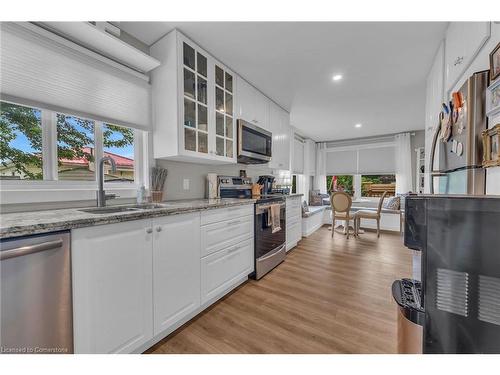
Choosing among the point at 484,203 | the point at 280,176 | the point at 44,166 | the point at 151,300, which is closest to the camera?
the point at 484,203

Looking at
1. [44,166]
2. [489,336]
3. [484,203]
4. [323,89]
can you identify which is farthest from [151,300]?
[323,89]

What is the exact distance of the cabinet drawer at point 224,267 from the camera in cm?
171

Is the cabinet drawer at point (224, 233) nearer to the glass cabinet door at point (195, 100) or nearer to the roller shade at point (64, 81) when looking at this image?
the glass cabinet door at point (195, 100)

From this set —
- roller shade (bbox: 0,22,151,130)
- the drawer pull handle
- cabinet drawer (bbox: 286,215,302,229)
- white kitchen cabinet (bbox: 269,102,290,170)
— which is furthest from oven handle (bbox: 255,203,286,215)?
roller shade (bbox: 0,22,151,130)

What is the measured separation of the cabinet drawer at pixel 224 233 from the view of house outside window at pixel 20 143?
3.99 ft

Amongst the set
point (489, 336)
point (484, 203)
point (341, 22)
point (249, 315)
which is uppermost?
point (341, 22)

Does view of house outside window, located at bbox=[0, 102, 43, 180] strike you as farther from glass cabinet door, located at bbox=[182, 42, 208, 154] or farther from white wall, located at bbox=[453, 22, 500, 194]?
white wall, located at bbox=[453, 22, 500, 194]

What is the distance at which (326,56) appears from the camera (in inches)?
83.7

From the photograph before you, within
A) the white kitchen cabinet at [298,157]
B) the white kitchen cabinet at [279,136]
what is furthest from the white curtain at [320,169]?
the white kitchen cabinet at [279,136]

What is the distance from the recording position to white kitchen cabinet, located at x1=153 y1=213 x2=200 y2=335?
1.33m

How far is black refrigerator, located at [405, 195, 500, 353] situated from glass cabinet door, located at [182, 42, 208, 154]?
1.74 metres

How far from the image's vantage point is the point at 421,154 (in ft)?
15.8

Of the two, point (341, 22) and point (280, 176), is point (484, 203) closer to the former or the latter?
point (341, 22)

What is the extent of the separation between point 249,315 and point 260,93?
2.75 meters
